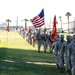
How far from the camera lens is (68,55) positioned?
16.4 metres

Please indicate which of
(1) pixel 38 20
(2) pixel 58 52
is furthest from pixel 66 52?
(1) pixel 38 20

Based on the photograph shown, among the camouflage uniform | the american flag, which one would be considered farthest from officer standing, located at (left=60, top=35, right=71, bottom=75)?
the american flag

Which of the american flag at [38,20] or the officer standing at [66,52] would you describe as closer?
the officer standing at [66,52]

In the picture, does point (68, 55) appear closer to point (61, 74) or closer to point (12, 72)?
point (61, 74)

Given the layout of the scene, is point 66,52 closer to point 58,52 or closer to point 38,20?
point 58,52

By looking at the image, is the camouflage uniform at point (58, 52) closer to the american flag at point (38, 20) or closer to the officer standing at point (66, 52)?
the officer standing at point (66, 52)

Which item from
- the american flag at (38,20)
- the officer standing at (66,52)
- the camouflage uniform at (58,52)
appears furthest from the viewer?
the american flag at (38,20)

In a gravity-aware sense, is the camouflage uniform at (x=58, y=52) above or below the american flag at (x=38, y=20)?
below

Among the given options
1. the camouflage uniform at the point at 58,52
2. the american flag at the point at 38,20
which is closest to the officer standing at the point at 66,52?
Answer: the camouflage uniform at the point at 58,52

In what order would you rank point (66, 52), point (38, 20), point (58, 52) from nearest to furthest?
point (66, 52) < point (58, 52) < point (38, 20)

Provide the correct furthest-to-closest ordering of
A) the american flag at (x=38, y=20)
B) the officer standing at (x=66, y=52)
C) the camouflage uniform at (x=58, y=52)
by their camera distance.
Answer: the american flag at (x=38, y=20) → the camouflage uniform at (x=58, y=52) → the officer standing at (x=66, y=52)

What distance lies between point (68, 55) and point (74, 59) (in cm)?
36

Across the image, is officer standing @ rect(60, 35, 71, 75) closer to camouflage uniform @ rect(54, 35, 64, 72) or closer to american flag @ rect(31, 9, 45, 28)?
camouflage uniform @ rect(54, 35, 64, 72)

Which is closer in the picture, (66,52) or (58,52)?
(66,52)
